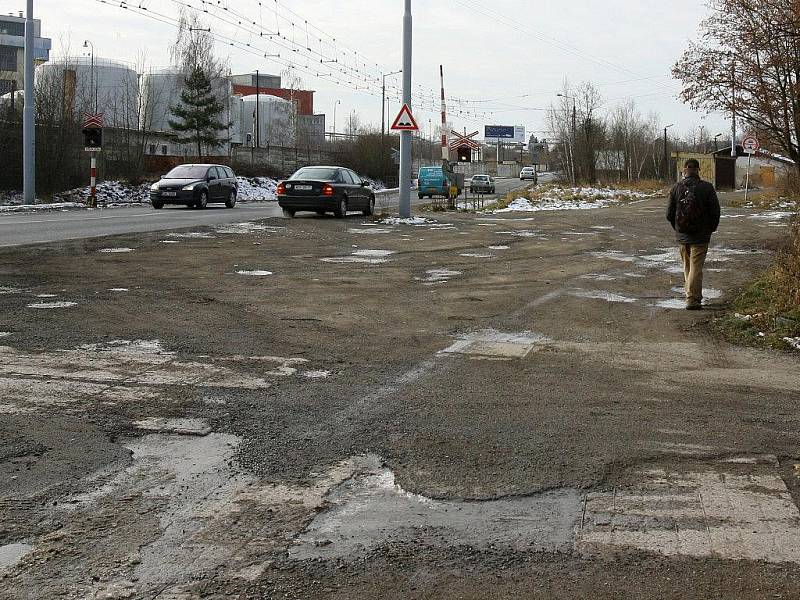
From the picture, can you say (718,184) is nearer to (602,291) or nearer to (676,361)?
(602,291)

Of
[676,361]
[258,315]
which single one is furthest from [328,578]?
[258,315]

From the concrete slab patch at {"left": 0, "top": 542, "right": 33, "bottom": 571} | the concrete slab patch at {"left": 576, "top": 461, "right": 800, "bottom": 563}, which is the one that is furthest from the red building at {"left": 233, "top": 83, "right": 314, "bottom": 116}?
the concrete slab patch at {"left": 0, "top": 542, "right": 33, "bottom": 571}

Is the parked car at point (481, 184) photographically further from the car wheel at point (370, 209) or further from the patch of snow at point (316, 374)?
the patch of snow at point (316, 374)

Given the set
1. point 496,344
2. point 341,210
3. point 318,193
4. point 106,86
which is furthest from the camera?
point 106,86

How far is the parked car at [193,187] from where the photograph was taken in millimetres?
31203

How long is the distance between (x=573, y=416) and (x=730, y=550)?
2.22m

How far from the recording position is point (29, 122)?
32.2 m

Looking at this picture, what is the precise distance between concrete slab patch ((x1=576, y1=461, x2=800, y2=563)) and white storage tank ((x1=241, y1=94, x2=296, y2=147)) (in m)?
93.7

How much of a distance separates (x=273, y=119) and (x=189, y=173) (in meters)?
67.5

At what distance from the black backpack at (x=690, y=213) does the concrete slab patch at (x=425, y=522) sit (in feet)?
25.2

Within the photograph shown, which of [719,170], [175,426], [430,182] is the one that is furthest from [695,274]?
[719,170]

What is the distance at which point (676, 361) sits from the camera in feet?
26.7

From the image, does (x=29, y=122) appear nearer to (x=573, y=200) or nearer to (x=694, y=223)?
(x=573, y=200)

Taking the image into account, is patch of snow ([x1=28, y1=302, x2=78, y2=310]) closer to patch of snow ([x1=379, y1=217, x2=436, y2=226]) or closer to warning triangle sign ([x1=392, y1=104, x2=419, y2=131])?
patch of snow ([x1=379, y1=217, x2=436, y2=226])
